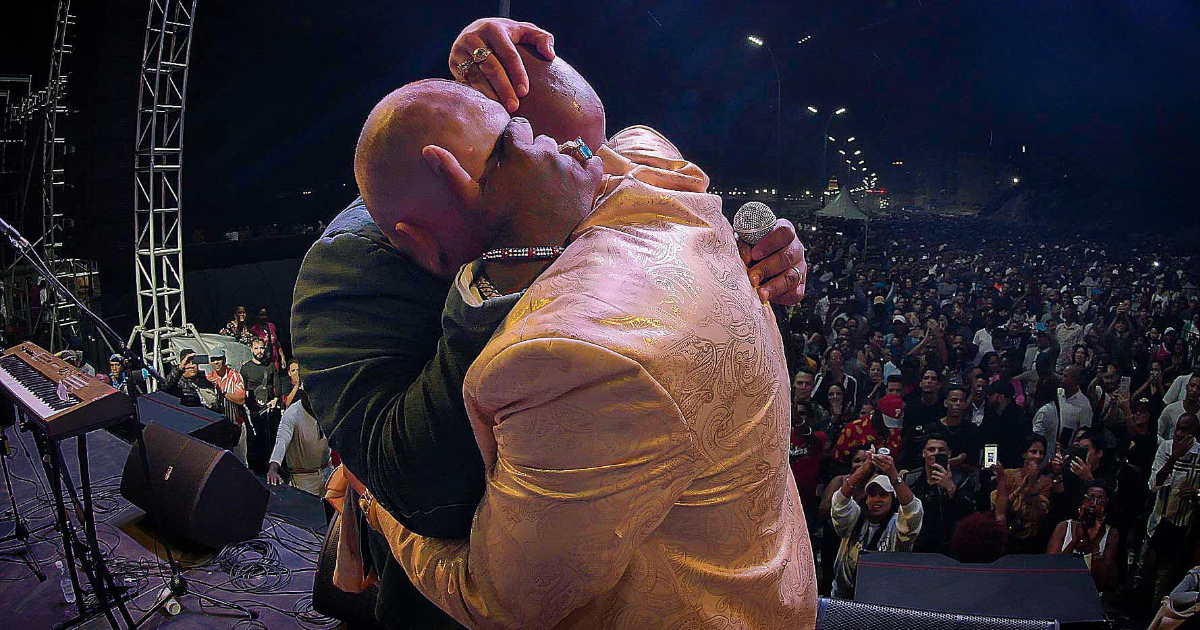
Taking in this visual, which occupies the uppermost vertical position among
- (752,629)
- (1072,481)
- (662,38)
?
(662,38)

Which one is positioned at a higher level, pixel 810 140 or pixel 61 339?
pixel 810 140

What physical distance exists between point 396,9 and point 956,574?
24.3 ft

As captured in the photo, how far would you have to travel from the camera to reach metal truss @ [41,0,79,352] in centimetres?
674

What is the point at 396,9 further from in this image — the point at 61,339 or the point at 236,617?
the point at 236,617

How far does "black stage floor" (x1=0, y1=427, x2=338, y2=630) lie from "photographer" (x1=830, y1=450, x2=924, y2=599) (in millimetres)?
2691

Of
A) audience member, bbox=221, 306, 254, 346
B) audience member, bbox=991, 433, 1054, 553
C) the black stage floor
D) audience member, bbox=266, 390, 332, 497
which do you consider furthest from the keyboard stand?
audience member, bbox=991, 433, 1054, 553

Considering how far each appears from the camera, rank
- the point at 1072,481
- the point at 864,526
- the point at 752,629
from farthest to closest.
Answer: the point at 1072,481 < the point at 864,526 < the point at 752,629

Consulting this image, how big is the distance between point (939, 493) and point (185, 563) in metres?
4.31

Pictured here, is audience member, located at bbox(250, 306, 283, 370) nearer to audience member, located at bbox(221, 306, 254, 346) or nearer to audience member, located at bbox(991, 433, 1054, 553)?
audience member, located at bbox(221, 306, 254, 346)

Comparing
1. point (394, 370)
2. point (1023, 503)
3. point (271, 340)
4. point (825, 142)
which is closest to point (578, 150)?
point (394, 370)

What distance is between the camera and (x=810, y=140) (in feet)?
24.1

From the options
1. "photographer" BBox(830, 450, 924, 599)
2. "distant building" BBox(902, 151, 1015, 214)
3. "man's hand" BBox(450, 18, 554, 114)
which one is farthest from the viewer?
"distant building" BBox(902, 151, 1015, 214)

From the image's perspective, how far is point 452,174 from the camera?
0.92 m

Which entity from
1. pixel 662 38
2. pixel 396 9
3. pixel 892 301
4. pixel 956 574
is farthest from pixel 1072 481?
pixel 396 9
